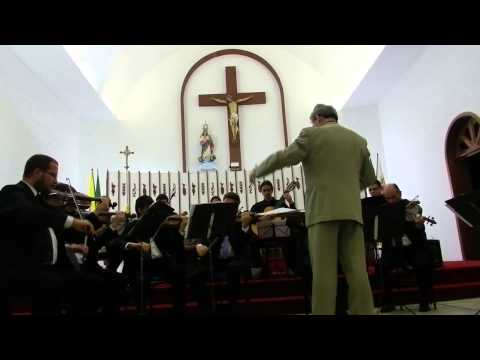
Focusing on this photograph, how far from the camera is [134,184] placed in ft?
29.3

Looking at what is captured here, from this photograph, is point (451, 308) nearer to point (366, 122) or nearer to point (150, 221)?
point (150, 221)

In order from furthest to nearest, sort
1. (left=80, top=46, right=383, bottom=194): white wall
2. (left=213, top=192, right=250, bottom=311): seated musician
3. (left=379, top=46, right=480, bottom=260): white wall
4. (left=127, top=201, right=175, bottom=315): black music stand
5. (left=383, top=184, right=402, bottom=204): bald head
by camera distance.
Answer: (left=80, top=46, right=383, bottom=194): white wall, (left=379, top=46, right=480, bottom=260): white wall, (left=383, top=184, right=402, bottom=204): bald head, (left=213, top=192, right=250, bottom=311): seated musician, (left=127, top=201, right=175, bottom=315): black music stand

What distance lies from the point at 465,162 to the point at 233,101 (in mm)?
5572

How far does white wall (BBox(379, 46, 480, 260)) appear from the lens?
6.28m

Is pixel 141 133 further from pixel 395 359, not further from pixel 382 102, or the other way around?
pixel 395 359

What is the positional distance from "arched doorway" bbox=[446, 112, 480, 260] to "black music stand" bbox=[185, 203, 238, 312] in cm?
441

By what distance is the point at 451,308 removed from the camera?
3955mm

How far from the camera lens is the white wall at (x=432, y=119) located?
20.6ft

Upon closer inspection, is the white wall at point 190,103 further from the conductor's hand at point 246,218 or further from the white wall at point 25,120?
the conductor's hand at point 246,218

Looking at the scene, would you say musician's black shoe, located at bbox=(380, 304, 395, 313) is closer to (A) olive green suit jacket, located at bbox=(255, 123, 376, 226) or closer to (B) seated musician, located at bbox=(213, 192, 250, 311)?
(B) seated musician, located at bbox=(213, 192, 250, 311)

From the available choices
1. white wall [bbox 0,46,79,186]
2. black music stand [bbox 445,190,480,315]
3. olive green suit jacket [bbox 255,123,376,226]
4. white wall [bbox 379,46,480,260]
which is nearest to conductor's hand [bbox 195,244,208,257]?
olive green suit jacket [bbox 255,123,376,226]

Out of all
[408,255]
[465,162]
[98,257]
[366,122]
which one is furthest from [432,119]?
[98,257]

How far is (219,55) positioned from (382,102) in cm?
424
